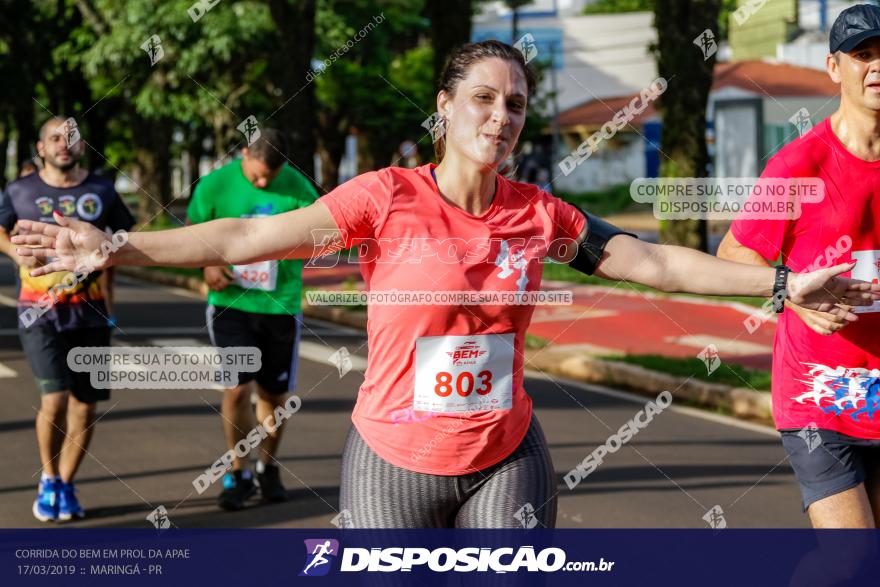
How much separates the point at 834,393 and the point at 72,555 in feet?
9.21

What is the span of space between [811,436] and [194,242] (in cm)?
187

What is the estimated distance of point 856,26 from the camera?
3639 millimetres

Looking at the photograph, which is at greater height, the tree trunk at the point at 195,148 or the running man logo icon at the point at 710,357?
the tree trunk at the point at 195,148

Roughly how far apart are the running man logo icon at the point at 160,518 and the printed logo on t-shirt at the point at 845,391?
12.2 ft

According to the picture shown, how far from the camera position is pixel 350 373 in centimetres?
1166

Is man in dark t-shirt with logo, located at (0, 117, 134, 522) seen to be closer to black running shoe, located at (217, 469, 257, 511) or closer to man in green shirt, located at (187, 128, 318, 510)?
man in green shirt, located at (187, 128, 318, 510)

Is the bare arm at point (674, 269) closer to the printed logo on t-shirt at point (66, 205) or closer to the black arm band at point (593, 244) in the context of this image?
the black arm band at point (593, 244)

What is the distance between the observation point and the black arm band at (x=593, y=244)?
346cm

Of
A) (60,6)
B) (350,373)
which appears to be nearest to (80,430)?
(350,373)

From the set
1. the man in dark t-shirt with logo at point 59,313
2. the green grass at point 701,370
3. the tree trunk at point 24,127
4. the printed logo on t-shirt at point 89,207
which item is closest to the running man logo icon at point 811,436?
the man in dark t-shirt with logo at point 59,313

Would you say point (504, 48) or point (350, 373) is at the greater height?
point (504, 48)

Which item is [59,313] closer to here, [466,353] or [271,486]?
[271,486]

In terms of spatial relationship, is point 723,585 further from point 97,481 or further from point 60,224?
point 97,481

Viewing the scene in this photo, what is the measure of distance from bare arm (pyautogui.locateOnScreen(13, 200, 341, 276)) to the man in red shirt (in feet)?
4.48
